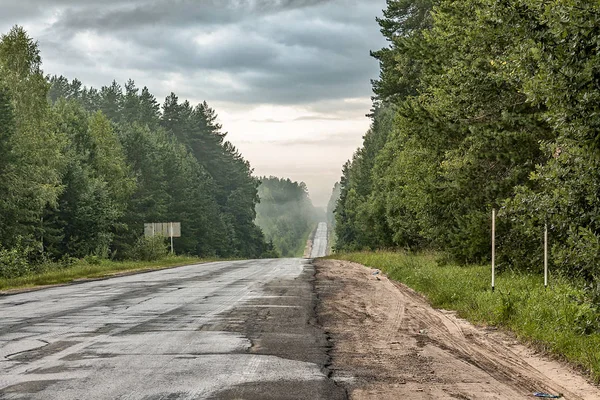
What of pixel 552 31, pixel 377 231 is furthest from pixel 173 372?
pixel 377 231

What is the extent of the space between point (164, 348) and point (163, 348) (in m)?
0.01

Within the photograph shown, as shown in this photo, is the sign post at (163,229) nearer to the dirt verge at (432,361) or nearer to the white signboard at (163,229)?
the white signboard at (163,229)

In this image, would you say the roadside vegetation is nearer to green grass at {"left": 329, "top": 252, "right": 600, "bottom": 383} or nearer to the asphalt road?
green grass at {"left": 329, "top": 252, "right": 600, "bottom": 383}

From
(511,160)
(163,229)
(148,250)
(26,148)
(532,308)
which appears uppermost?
(26,148)

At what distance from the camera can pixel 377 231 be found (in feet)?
196

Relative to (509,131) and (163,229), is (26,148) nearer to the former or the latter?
(163,229)

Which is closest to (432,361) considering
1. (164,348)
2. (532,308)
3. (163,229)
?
(164,348)

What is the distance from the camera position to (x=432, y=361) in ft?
29.5

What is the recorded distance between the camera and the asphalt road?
23.1ft

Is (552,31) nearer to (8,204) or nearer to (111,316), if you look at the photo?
(111,316)

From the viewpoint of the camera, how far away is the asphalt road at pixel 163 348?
705cm

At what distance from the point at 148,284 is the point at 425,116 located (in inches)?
420

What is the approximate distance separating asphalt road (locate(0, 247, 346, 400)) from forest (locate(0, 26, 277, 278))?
16.8m

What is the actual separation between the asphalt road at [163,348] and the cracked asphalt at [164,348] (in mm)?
12
